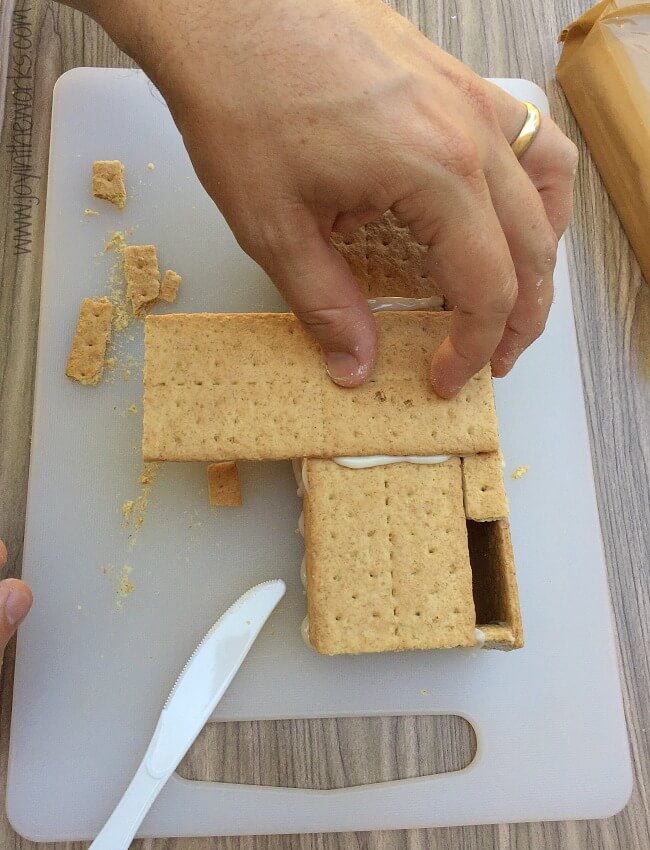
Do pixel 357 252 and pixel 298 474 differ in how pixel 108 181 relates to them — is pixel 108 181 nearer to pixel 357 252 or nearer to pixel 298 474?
pixel 357 252

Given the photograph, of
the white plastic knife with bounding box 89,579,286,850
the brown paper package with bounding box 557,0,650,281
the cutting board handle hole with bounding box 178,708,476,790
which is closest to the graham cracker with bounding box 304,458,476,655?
the white plastic knife with bounding box 89,579,286,850

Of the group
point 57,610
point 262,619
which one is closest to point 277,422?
point 262,619

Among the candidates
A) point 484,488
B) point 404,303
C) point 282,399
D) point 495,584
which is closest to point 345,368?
point 282,399

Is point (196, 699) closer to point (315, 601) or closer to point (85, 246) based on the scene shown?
point (315, 601)

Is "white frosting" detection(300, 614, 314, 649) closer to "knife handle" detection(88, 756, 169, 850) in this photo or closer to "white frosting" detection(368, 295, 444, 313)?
"knife handle" detection(88, 756, 169, 850)

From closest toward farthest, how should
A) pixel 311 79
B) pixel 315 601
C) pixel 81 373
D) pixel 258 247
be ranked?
1. pixel 311 79
2. pixel 258 247
3. pixel 315 601
4. pixel 81 373
